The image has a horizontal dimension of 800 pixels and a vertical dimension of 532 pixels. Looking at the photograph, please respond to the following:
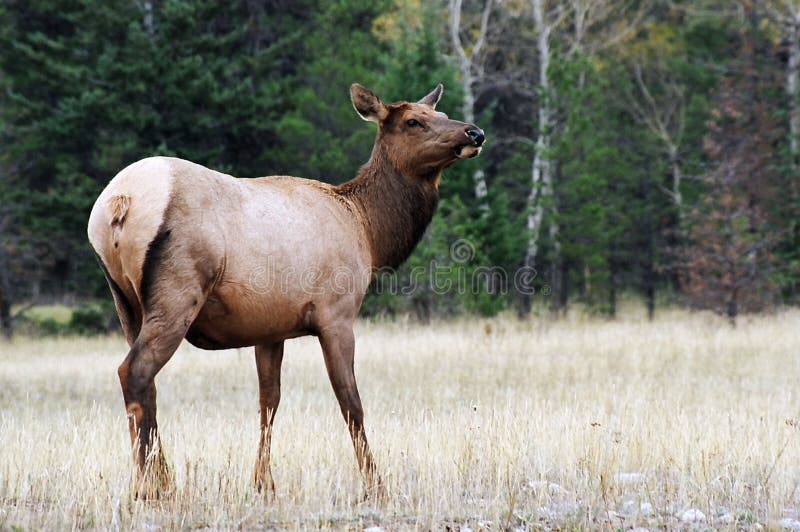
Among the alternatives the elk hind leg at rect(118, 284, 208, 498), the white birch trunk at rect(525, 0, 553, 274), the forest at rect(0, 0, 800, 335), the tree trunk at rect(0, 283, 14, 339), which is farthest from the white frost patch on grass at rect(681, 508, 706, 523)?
the tree trunk at rect(0, 283, 14, 339)

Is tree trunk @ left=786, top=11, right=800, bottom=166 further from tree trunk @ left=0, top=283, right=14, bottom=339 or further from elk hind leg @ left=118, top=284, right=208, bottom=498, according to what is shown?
elk hind leg @ left=118, top=284, right=208, bottom=498

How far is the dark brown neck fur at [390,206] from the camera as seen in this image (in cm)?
669

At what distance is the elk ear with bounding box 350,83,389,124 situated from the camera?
6.63 m

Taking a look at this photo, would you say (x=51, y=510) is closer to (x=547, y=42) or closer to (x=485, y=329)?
(x=485, y=329)

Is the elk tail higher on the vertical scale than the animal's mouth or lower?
lower

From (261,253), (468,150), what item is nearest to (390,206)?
(468,150)

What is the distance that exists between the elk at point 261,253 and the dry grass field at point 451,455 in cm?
39

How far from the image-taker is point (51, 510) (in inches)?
201

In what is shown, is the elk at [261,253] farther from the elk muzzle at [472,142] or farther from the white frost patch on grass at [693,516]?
the white frost patch on grass at [693,516]

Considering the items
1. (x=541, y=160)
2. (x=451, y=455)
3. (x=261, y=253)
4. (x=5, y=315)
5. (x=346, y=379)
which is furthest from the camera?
(x=541, y=160)

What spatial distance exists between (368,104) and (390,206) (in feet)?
2.50

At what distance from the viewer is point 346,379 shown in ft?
19.4

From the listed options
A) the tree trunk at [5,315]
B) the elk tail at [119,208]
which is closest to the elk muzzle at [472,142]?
the elk tail at [119,208]

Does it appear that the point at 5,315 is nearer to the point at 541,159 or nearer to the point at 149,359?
the point at 541,159
